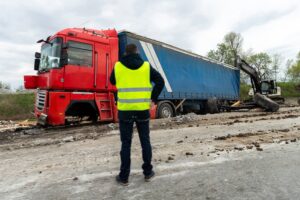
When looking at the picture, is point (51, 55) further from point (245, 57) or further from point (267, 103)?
point (245, 57)

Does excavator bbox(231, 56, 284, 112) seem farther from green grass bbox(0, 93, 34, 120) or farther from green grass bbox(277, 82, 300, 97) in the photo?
green grass bbox(0, 93, 34, 120)

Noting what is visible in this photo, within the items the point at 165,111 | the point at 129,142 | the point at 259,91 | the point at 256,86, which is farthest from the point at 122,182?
the point at 259,91

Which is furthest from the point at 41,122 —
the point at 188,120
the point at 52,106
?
the point at 188,120

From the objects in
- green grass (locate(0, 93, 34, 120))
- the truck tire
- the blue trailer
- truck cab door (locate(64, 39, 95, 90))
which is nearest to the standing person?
truck cab door (locate(64, 39, 95, 90))

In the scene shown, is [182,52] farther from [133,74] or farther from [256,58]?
[256,58]

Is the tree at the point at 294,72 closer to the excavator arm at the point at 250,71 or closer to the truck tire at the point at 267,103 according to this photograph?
the excavator arm at the point at 250,71

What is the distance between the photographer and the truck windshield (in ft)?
31.0

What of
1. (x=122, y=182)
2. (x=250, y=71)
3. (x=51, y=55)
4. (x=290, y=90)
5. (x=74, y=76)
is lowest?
(x=122, y=182)

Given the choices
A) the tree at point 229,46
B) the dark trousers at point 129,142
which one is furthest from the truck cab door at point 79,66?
the tree at point 229,46

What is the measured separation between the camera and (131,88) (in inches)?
148

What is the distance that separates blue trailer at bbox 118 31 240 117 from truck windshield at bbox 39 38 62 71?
2.55m

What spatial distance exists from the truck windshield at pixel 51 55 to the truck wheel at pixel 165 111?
4.98 metres

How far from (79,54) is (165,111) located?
478 centimetres

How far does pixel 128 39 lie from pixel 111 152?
22.2 ft
